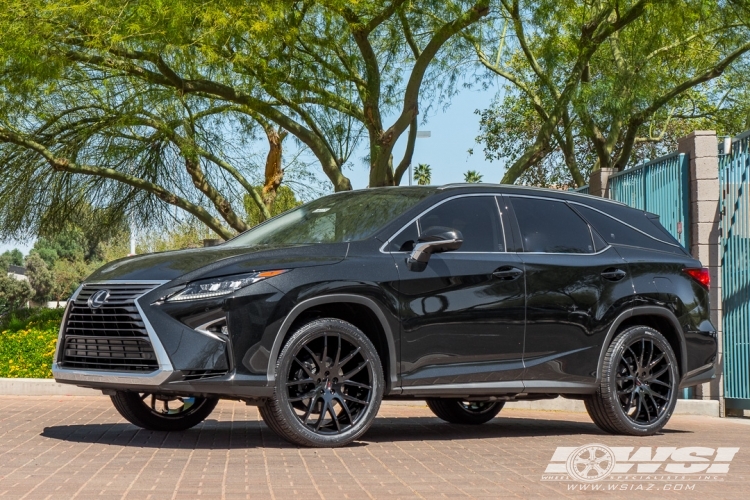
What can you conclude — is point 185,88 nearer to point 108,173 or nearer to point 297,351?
point 108,173

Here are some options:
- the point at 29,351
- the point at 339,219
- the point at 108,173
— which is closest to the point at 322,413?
the point at 339,219

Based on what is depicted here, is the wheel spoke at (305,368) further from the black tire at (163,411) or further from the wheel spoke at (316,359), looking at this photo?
the black tire at (163,411)

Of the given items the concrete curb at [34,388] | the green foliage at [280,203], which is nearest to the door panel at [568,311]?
the concrete curb at [34,388]

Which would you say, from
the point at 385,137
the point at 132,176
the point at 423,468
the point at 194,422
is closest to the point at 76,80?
the point at 132,176

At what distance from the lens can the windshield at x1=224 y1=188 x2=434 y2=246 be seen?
8.54m

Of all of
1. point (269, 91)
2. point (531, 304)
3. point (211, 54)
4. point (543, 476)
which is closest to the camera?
point (543, 476)

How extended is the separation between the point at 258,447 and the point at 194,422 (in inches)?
58.7

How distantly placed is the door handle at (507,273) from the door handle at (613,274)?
928mm

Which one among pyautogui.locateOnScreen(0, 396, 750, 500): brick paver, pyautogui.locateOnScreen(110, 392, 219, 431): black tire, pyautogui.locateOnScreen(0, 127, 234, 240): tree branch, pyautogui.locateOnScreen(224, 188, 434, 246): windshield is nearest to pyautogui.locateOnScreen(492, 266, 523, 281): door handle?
pyautogui.locateOnScreen(224, 188, 434, 246): windshield

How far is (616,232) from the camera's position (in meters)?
9.87

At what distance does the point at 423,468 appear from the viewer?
7.20 meters

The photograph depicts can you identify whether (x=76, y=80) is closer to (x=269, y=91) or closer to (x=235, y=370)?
(x=269, y=91)

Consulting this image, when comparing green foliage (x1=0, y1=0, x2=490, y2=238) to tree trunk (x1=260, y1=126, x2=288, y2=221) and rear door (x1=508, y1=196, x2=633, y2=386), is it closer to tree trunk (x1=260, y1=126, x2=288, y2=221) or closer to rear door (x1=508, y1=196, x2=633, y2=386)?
tree trunk (x1=260, y1=126, x2=288, y2=221)

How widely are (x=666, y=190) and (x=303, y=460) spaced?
24.9ft
